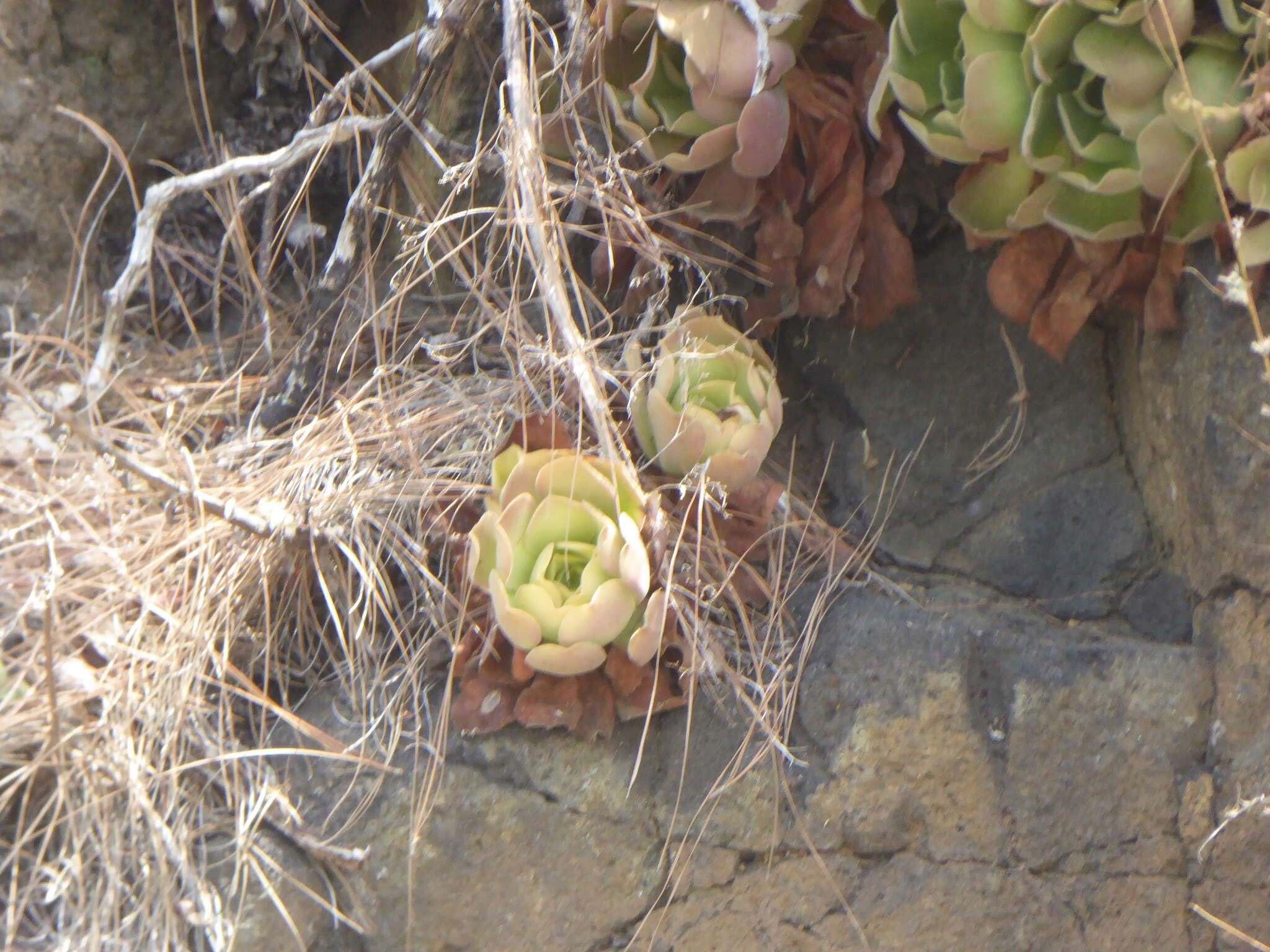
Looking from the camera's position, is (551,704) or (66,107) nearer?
(551,704)

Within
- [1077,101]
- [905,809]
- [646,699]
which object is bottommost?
[905,809]

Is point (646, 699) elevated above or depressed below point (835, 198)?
below

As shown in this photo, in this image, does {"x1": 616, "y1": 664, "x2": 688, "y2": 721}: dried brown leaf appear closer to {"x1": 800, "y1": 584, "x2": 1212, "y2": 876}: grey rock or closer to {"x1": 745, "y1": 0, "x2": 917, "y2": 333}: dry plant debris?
{"x1": 800, "y1": 584, "x2": 1212, "y2": 876}: grey rock

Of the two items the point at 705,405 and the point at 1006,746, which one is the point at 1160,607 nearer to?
the point at 1006,746

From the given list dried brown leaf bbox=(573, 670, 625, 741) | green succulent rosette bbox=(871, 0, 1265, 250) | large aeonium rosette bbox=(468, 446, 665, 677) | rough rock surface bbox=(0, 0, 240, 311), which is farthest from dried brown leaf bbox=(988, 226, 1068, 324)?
rough rock surface bbox=(0, 0, 240, 311)

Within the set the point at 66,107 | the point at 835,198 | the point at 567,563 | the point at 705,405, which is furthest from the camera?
the point at 66,107

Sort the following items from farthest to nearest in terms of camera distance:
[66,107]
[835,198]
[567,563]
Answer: [66,107]
[835,198]
[567,563]

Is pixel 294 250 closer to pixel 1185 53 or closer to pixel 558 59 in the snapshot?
pixel 558 59

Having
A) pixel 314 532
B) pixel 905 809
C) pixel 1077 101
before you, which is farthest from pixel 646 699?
pixel 1077 101
